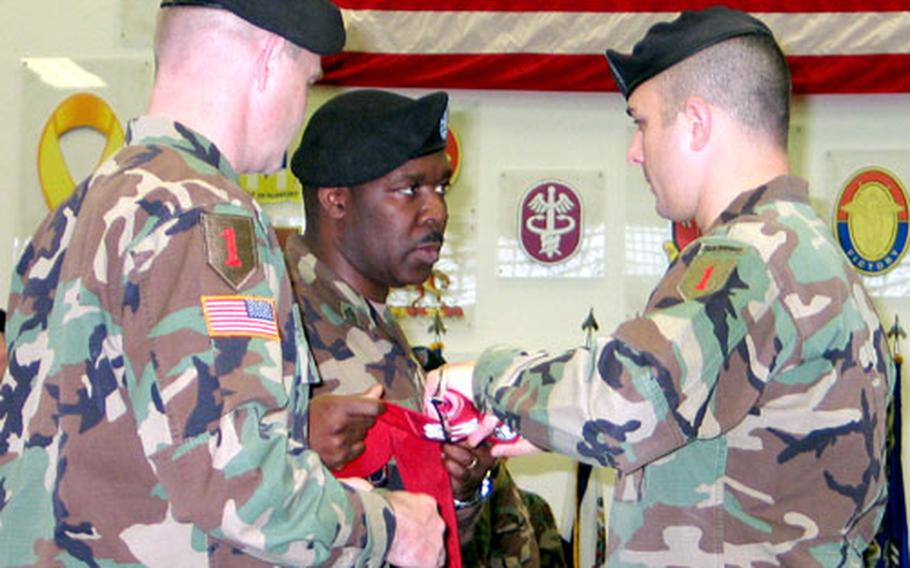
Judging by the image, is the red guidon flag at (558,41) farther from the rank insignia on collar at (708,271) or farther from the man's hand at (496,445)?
the rank insignia on collar at (708,271)

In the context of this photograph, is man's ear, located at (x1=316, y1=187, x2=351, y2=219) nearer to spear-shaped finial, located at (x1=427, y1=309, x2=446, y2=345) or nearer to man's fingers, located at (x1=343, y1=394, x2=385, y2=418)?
man's fingers, located at (x1=343, y1=394, x2=385, y2=418)

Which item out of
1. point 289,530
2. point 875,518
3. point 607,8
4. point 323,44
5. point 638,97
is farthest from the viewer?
point 607,8

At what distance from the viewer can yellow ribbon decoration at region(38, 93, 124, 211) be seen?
17.4 feet

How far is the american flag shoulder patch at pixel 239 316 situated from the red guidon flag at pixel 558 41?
359cm

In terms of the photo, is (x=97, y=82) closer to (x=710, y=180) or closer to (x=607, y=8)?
(x=607, y=8)

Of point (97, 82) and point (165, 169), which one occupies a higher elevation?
point (97, 82)

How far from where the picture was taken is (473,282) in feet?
17.3

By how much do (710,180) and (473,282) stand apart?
10.7 ft

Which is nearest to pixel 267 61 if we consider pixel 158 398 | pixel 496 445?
pixel 158 398

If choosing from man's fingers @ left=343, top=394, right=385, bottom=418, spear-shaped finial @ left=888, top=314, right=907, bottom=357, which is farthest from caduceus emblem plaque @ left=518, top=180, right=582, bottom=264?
man's fingers @ left=343, top=394, right=385, bottom=418

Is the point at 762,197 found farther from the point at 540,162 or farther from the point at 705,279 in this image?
the point at 540,162

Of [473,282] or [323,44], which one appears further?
[473,282]

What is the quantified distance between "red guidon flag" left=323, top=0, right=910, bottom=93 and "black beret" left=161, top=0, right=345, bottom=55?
322 centimetres

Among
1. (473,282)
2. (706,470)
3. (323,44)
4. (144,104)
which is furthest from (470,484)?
(144,104)
